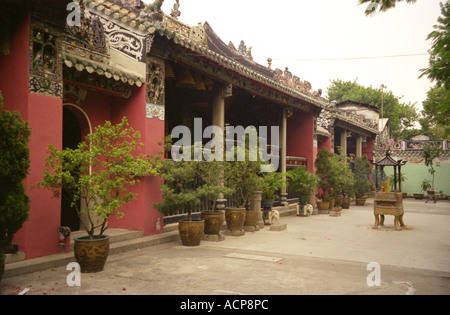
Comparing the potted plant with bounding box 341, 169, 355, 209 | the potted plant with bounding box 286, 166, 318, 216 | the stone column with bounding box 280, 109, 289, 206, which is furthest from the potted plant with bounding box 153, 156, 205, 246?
the potted plant with bounding box 341, 169, 355, 209

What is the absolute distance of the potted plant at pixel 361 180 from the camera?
18.2m

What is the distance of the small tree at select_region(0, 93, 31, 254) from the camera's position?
4031mm

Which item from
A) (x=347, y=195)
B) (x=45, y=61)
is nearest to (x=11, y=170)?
(x=45, y=61)

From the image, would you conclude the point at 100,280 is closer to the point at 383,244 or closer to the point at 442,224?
the point at 383,244

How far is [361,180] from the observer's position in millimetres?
18094

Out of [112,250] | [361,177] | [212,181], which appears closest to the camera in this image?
[112,250]

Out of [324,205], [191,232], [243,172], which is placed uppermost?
→ [243,172]

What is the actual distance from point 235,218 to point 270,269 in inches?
128

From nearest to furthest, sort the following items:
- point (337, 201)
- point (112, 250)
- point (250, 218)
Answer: point (112, 250) < point (250, 218) < point (337, 201)

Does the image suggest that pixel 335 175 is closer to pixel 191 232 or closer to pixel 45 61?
pixel 191 232

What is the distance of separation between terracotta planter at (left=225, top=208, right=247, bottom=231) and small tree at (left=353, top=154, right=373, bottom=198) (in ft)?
36.6

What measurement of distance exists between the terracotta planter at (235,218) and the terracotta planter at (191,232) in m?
1.46

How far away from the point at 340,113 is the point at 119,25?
46.8ft

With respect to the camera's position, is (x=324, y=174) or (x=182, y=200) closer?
(x=182, y=200)
